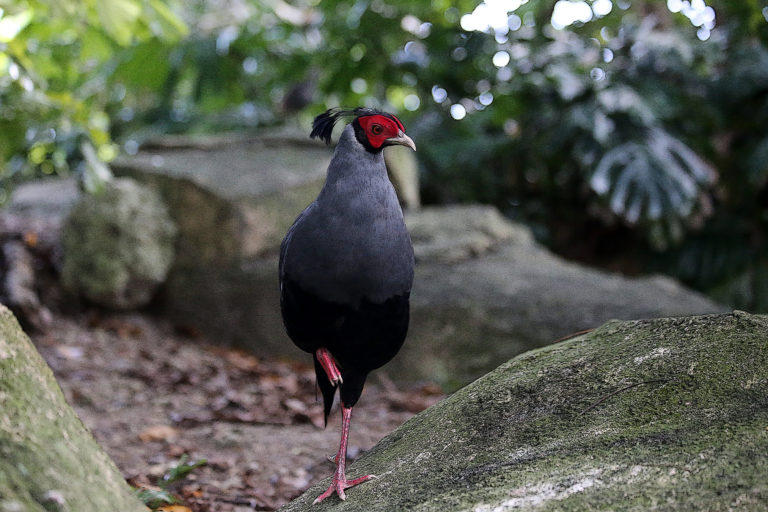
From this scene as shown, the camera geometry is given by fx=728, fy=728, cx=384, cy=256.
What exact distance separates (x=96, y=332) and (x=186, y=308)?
701 millimetres

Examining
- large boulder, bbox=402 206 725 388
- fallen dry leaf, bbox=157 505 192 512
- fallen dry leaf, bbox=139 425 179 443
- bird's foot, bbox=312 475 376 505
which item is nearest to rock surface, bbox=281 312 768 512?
bird's foot, bbox=312 475 376 505

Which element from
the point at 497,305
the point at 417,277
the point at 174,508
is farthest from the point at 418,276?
the point at 174,508

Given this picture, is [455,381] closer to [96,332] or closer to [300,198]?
[300,198]

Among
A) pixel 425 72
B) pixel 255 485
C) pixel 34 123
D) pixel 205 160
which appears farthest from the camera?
pixel 425 72

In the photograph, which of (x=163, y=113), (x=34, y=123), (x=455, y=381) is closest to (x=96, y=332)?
(x=34, y=123)

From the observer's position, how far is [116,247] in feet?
18.6

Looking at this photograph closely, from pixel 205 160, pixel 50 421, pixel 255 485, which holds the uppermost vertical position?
pixel 50 421

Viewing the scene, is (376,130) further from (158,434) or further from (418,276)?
(418,276)

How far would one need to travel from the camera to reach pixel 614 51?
6.65m

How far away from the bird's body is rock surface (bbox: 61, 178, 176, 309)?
3.66 meters

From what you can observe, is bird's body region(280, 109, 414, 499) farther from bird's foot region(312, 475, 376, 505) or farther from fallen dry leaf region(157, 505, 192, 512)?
fallen dry leaf region(157, 505, 192, 512)

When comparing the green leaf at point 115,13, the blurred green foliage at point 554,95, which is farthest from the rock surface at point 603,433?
the blurred green foliage at point 554,95

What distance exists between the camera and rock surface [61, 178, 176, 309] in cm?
561

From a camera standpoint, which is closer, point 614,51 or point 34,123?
point 34,123
